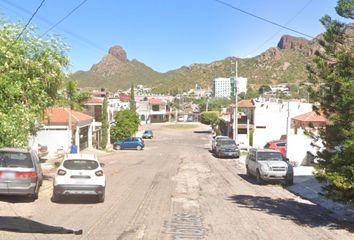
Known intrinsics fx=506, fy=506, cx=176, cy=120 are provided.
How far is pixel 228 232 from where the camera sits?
1272cm

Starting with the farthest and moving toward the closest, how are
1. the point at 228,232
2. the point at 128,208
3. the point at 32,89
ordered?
1. the point at 32,89
2. the point at 128,208
3. the point at 228,232

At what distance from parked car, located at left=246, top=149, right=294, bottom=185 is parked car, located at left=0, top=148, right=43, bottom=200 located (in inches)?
496

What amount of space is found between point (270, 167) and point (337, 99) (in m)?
12.3

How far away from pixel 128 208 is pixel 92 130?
1734 inches

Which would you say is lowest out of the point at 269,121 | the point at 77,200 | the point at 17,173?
the point at 77,200

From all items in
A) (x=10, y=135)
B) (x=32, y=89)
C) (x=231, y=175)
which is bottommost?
(x=231, y=175)

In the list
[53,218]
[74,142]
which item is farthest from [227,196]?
[74,142]

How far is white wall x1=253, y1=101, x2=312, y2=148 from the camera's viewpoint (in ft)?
216

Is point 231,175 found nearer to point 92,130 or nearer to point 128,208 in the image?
point 128,208

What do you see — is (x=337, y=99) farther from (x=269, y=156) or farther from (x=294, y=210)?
(x=269, y=156)

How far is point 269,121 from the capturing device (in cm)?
6869

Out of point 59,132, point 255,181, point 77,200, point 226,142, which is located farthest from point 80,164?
point 226,142

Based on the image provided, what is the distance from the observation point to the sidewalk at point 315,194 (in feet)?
54.2

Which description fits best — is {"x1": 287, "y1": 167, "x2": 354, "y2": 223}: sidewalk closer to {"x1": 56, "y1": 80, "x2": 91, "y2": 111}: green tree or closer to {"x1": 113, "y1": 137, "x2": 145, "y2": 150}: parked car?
{"x1": 56, "y1": 80, "x2": 91, "y2": 111}: green tree
